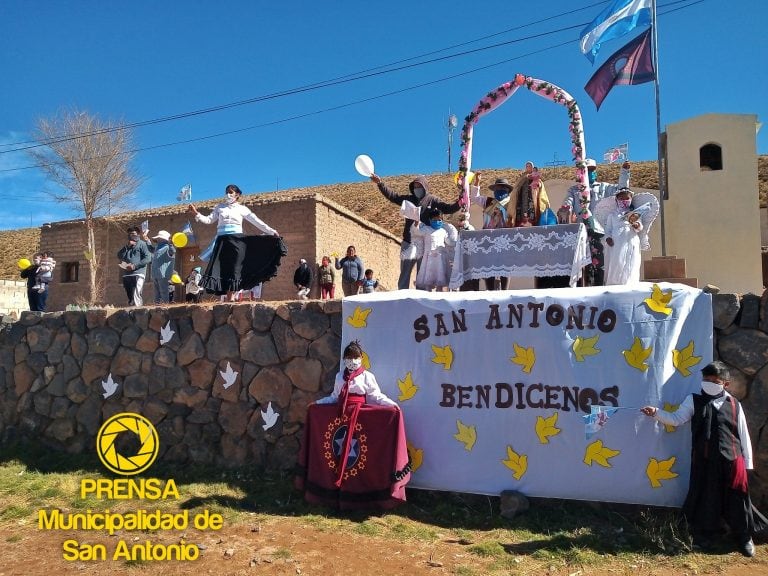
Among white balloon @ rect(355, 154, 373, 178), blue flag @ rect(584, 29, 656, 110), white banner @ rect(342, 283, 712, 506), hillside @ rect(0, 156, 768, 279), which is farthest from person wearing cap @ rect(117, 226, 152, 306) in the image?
hillside @ rect(0, 156, 768, 279)

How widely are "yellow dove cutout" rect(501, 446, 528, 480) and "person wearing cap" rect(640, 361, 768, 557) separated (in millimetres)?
1299

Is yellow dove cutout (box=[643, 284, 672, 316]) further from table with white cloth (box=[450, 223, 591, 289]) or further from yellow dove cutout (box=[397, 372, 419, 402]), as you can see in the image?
yellow dove cutout (box=[397, 372, 419, 402])

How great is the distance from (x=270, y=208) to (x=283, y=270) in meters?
1.86

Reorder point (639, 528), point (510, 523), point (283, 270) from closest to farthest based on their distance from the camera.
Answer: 1. point (639, 528)
2. point (510, 523)
3. point (283, 270)

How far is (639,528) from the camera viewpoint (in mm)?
4535

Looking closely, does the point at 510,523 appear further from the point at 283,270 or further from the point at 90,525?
the point at 283,270

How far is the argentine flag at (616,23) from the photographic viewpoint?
10695 mm

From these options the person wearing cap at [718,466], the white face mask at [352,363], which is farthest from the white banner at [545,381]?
the white face mask at [352,363]

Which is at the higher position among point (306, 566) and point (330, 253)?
point (330, 253)

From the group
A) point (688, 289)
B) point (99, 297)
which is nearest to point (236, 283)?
point (688, 289)

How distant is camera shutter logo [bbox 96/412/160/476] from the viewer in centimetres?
682

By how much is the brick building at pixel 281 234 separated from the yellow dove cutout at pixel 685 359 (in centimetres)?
1054

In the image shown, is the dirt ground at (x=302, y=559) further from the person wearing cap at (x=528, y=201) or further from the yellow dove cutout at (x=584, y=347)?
the person wearing cap at (x=528, y=201)

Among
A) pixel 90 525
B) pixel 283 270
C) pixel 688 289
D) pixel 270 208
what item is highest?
pixel 270 208
